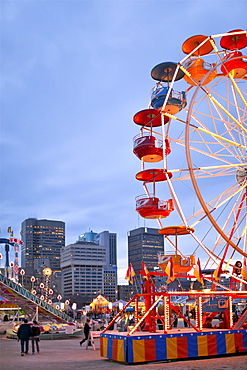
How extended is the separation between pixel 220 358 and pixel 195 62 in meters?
13.0

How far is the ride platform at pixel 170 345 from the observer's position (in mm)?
16125

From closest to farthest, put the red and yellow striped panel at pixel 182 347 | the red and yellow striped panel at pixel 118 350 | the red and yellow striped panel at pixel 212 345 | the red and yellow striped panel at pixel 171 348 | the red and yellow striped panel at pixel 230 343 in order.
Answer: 1. the red and yellow striped panel at pixel 118 350
2. the red and yellow striped panel at pixel 171 348
3. the red and yellow striped panel at pixel 182 347
4. the red and yellow striped panel at pixel 212 345
5. the red and yellow striped panel at pixel 230 343

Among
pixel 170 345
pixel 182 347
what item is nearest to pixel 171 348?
pixel 170 345

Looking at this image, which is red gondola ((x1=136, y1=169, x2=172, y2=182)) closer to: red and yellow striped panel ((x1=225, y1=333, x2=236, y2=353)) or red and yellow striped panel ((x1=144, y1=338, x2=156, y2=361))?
red and yellow striped panel ((x1=225, y1=333, x2=236, y2=353))

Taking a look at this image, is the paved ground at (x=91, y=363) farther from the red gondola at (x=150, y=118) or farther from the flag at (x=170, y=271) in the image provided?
the red gondola at (x=150, y=118)

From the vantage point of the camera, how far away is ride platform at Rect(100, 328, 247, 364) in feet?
52.9

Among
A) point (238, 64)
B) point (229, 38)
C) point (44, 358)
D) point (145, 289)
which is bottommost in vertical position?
point (44, 358)

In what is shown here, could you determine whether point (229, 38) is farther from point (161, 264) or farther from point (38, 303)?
point (38, 303)

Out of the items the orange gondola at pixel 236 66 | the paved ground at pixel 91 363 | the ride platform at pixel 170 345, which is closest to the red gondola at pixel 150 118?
the orange gondola at pixel 236 66

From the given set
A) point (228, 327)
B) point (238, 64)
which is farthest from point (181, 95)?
point (228, 327)

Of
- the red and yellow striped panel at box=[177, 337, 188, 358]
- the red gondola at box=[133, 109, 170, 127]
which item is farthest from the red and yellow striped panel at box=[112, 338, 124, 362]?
the red gondola at box=[133, 109, 170, 127]

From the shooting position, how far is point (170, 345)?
16.7 meters

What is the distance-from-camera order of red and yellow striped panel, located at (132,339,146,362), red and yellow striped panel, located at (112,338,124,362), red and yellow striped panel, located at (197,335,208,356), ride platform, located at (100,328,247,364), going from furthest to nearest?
red and yellow striped panel, located at (197,335,208,356)
red and yellow striped panel, located at (112,338,124,362)
ride platform, located at (100,328,247,364)
red and yellow striped panel, located at (132,339,146,362)

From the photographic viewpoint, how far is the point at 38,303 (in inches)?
1545
